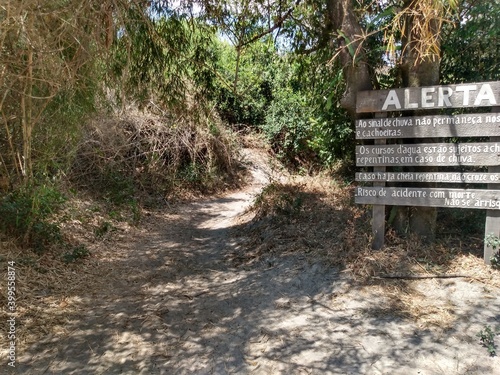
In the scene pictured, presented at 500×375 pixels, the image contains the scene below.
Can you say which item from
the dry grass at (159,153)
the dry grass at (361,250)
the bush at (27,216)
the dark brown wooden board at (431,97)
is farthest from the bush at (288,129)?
the bush at (27,216)

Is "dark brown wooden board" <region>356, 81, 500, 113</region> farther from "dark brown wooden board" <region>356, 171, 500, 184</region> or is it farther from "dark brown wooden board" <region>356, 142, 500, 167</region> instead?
"dark brown wooden board" <region>356, 171, 500, 184</region>

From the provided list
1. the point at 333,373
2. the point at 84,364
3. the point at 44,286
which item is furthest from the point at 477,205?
the point at 44,286

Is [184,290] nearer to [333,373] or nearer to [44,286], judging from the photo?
[44,286]

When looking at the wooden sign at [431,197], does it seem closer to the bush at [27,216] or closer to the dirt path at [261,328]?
the dirt path at [261,328]

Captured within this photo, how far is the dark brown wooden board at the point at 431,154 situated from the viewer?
409 centimetres

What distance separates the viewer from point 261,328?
3.75m

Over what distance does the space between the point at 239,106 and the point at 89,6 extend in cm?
1319

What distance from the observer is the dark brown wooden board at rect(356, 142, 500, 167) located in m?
4.09

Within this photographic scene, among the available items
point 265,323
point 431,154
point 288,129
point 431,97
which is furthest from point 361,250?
point 288,129

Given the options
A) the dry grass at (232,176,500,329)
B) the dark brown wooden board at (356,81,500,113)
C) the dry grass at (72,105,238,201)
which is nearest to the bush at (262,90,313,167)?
the dry grass at (72,105,238,201)

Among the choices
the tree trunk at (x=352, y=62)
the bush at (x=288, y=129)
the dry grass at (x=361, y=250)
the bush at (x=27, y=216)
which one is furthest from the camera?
the bush at (x=288, y=129)

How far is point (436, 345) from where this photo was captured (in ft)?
10.6

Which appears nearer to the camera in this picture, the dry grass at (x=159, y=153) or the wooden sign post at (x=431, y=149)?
the wooden sign post at (x=431, y=149)

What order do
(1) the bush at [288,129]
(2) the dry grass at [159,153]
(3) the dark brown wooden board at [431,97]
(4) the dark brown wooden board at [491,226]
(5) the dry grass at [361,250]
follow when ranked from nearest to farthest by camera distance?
(5) the dry grass at [361,250]
(3) the dark brown wooden board at [431,97]
(4) the dark brown wooden board at [491,226]
(2) the dry grass at [159,153]
(1) the bush at [288,129]
